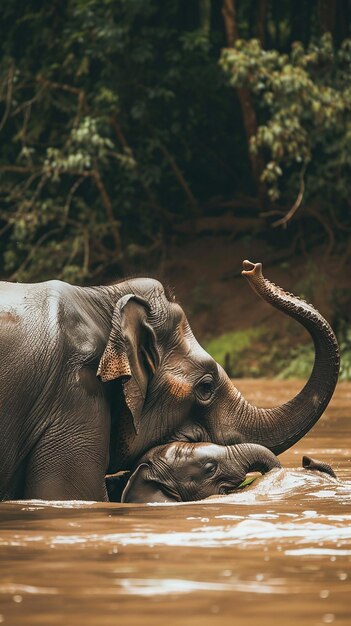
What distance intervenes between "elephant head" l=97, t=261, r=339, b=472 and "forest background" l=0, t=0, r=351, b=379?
11.4 m

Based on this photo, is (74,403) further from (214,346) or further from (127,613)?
(214,346)

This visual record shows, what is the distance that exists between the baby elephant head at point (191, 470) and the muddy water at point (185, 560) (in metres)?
0.26

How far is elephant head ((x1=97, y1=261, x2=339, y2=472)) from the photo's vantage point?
23.1ft

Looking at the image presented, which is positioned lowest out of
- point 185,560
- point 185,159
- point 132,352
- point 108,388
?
point 185,159

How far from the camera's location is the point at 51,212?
2198 cm

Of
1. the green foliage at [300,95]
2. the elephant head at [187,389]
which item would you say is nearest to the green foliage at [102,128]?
the green foliage at [300,95]

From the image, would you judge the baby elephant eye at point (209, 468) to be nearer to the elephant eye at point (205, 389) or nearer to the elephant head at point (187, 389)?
the elephant head at point (187, 389)

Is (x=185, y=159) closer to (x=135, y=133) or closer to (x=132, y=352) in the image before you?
(x=135, y=133)

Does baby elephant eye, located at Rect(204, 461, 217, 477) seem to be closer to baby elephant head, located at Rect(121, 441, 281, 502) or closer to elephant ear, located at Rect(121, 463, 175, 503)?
baby elephant head, located at Rect(121, 441, 281, 502)

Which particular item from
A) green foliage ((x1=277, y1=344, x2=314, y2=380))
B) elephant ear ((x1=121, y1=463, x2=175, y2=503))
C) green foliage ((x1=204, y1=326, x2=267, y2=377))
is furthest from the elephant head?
green foliage ((x1=204, y1=326, x2=267, y2=377))

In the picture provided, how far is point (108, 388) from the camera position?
270 inches

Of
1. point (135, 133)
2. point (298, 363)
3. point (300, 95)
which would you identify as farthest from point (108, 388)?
point (135, 133)

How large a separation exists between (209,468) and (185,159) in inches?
665

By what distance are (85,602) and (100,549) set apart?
3.11 ft
